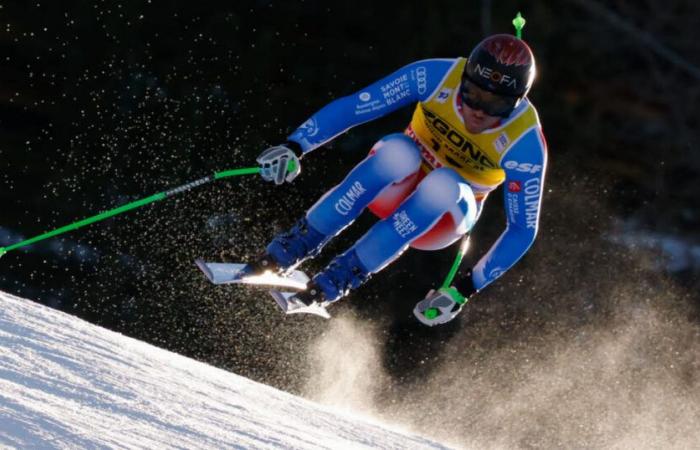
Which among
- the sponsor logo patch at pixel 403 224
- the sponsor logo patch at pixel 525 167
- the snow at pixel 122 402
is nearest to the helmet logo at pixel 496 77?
the sponsor logo patch at pixel 525 167

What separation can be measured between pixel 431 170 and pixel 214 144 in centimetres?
354

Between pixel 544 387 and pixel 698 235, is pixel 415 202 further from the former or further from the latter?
pixel 698 235

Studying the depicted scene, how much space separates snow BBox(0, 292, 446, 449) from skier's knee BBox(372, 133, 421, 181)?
90cm

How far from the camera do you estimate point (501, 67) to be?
358 centimetres

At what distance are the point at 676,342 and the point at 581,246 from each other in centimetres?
117

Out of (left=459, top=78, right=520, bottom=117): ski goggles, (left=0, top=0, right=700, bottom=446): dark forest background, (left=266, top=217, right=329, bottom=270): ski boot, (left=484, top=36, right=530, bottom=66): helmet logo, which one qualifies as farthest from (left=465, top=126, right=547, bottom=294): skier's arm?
(left=0, top=0, right=700, bottom=446): dark forest background

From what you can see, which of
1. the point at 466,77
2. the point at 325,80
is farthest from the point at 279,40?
the point at 466,77

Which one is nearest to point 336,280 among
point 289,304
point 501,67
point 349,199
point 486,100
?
point 289,304

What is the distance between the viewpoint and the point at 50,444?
197 cm

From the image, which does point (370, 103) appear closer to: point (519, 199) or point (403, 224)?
point (403, 224)

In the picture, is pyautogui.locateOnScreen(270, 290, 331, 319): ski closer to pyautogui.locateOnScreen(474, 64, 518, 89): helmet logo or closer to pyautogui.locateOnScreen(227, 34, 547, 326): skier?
pyautogui.locateOnScreen(227, 34, 547, 326): skier

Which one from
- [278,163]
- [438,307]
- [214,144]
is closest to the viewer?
[278,163]

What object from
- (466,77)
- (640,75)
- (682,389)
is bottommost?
(682,389)

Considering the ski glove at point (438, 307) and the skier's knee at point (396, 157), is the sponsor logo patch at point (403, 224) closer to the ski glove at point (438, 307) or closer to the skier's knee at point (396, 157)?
the skier's knee at point (396, 157)
